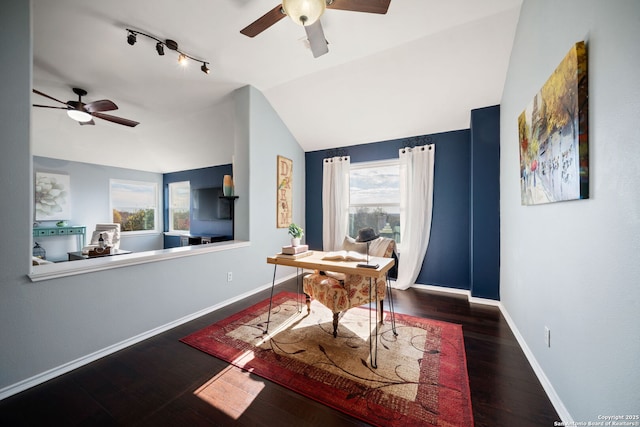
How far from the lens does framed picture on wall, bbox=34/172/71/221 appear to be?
4.55 metres

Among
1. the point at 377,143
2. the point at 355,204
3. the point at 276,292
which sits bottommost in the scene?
the point at 276,292

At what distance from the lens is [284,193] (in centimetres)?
408

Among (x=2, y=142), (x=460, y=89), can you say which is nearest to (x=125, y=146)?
(x=2, y=142)

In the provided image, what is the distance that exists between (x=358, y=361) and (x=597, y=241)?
1.61 m

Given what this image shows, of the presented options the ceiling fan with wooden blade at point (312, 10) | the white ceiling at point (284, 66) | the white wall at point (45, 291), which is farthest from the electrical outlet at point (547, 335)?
the white wall at point (45, 291)

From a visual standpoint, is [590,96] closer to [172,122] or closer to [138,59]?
[138,59]

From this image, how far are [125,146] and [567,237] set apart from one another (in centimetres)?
692

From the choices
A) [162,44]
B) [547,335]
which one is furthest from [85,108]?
[547,335]

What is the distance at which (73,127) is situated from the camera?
4266mm

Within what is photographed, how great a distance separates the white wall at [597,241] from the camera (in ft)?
2.85

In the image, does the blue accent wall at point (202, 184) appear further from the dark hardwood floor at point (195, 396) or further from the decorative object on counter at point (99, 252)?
the dark hardwood floor at point (195, 396)

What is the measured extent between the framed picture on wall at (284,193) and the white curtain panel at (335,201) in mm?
630

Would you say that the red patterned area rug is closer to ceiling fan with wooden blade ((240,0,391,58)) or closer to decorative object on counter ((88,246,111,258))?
decorative object on counter ((88,246,111,258))

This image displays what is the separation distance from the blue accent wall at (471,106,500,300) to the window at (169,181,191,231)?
20.8ft
